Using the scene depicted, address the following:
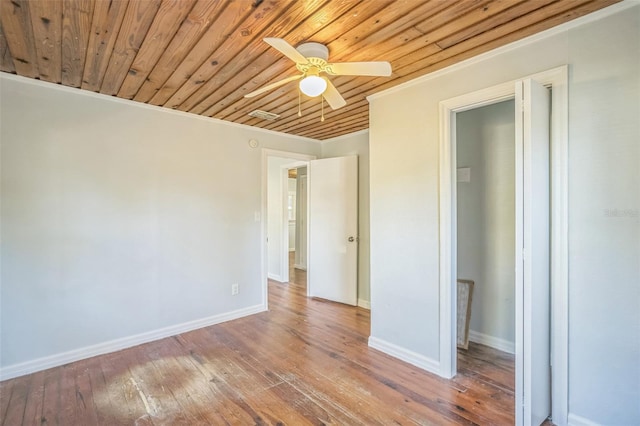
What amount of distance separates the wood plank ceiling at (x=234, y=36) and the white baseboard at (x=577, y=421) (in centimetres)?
232

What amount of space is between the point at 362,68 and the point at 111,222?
8.71ft

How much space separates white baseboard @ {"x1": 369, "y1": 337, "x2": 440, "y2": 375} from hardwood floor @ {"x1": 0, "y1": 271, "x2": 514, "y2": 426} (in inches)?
2.3

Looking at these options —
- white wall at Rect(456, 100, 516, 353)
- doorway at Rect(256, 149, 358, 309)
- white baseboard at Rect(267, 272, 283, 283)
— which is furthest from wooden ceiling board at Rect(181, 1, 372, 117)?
white baseboard at Rect(267, 272, 283, 283)

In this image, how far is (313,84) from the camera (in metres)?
1.85

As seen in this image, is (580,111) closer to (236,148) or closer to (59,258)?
(236,148)

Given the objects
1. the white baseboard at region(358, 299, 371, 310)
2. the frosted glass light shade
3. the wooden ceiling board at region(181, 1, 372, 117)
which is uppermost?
the wooden ceiling board at region(181, 1, 372, 117)

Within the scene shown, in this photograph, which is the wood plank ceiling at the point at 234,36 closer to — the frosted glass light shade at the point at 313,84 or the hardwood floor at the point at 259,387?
the frosted glass light shade at the point at 313,84

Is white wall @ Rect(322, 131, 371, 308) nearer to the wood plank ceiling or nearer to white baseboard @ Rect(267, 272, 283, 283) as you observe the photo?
the wood plank ceiling

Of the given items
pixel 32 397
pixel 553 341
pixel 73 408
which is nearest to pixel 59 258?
pixel 32 397

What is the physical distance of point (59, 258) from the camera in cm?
260

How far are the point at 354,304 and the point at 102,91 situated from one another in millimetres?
3720

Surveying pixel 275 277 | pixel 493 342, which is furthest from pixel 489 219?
pixel 275 277

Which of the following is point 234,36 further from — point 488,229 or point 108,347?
point 108,347

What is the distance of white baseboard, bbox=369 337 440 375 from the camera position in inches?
95.7
